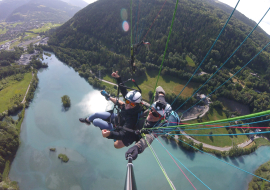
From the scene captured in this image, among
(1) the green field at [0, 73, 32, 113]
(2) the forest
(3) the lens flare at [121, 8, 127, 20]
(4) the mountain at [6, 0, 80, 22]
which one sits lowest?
(1) the green field at [0, 73, 32, 113]

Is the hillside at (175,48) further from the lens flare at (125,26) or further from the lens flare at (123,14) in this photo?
the lens flare at (123,14)

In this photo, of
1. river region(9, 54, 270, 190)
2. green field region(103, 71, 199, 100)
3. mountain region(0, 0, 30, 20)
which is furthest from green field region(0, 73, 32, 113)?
mountain region(0, 0, 30, 20)

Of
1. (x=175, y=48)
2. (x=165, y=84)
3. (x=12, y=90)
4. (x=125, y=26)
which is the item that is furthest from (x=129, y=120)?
(x=125, y=26)

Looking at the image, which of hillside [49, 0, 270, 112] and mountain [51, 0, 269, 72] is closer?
hillside [49, 0, 270, 112]

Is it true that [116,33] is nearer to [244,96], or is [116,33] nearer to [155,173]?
[244,96]

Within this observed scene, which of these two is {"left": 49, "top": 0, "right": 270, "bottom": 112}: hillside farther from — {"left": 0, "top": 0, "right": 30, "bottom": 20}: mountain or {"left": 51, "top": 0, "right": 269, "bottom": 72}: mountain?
{"left": 0, "top": 0, "right": 30, "bottom": 20}: mountain

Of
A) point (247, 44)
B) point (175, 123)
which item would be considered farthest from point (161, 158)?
point (247, 44)

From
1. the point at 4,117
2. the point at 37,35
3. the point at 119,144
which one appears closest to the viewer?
the point at 119,144

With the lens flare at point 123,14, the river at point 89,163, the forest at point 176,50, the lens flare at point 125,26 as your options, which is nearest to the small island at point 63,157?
the river at point 89,163
